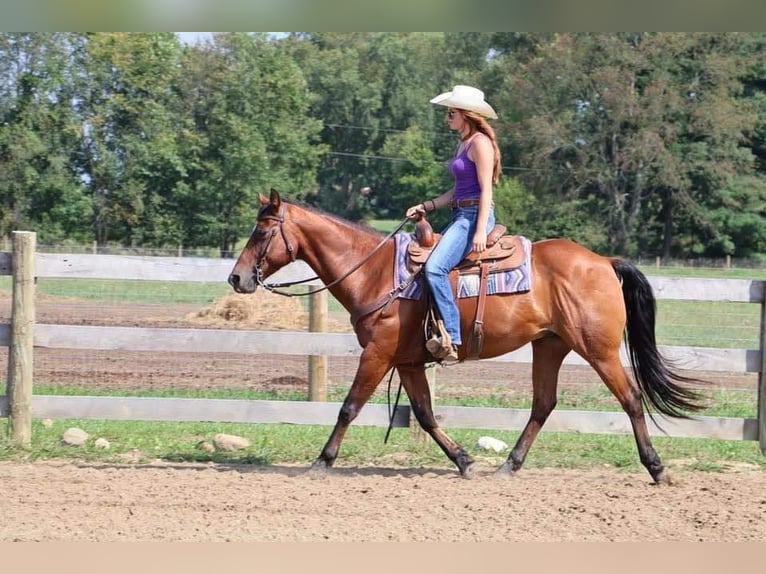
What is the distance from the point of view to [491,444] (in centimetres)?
786

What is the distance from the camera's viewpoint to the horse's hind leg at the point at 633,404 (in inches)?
258

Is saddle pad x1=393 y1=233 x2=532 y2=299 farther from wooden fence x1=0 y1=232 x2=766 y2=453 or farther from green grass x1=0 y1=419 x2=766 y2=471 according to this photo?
green grass x1=0 y1=419 x2=766 y2=471

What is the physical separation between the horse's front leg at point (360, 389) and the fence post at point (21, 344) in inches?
97.8

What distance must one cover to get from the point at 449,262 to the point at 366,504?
171 cm

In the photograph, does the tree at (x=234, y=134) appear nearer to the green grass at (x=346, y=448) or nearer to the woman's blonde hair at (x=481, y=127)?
the green grass at (x=346, y=448)

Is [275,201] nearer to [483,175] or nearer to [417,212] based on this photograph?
[417,212]

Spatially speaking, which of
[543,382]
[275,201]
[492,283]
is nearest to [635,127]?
[543,382]

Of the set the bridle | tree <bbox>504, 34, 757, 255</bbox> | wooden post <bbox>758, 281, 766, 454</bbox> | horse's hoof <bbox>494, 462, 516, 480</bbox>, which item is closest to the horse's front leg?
the bridle

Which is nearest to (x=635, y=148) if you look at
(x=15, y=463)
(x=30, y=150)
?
(x=30, y=150)

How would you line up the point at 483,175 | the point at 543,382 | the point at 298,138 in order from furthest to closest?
the point at 298,138, the point at 543,382, the point at 483,175

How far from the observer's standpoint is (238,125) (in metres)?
39.5

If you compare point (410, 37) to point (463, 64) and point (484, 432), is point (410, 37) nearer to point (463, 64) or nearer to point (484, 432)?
point (463, 64)

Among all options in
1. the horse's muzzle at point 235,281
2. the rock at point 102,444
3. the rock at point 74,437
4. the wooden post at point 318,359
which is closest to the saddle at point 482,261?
the horse's muzzle at point 235,281

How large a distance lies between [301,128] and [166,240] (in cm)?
934
